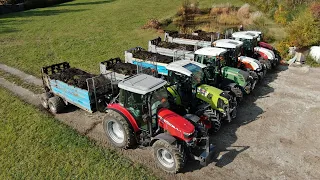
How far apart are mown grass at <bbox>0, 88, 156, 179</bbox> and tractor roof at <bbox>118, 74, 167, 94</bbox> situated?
7.42 ft

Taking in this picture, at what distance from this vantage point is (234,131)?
9.45 meters

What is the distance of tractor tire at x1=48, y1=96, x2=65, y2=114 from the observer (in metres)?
10.5

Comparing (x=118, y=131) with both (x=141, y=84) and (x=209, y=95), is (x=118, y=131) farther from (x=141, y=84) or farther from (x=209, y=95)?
(x=209, y=95)

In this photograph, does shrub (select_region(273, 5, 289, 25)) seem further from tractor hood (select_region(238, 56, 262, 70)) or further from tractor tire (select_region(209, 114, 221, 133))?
tractor tire (select_region(209, 114, 221, 133))

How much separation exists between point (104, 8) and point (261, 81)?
92.4 ft

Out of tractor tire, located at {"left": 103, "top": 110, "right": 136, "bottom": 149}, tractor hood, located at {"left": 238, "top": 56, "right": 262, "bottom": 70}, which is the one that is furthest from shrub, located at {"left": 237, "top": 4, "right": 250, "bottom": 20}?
tractor tire, located at {"left": 103, "top": 110, "right": 136, "bottom": 149}

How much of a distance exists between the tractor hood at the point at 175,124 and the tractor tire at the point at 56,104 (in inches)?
193

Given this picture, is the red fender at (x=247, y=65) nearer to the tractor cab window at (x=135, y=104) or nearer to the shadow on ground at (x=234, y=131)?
the shadow on ground at (x=234, y=131)

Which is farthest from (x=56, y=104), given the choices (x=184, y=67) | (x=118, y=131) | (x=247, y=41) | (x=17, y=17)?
(x=17, y=17)

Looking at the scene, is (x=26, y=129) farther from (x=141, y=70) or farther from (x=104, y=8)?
(x=104, y=8)

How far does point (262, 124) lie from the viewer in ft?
32.6

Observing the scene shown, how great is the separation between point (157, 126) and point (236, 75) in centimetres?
554

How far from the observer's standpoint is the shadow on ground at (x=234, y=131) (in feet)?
26.2

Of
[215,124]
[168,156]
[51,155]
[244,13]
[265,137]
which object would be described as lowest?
[265,137]
